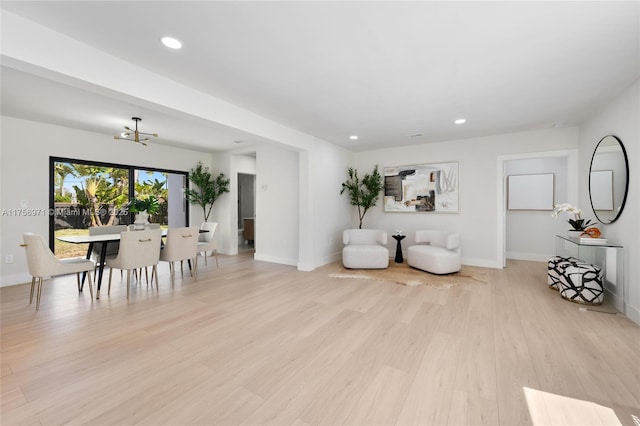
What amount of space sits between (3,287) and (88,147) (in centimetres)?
258

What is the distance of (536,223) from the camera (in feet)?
19.3

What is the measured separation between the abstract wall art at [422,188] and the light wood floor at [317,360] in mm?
2428

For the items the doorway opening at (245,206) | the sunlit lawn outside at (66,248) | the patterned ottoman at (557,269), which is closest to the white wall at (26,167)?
the sunlit lawn outside at (66,248)

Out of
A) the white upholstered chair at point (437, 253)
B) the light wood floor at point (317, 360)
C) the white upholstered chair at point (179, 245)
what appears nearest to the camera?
the light wood floor at point (317, 360)

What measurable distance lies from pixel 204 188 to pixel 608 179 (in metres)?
7.25

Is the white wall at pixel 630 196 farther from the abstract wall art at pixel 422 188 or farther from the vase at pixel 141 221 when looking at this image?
the vase at pixel 141 221

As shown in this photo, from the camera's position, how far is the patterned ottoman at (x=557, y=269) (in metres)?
3.57

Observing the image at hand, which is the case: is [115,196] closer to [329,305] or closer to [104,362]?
[104,362]

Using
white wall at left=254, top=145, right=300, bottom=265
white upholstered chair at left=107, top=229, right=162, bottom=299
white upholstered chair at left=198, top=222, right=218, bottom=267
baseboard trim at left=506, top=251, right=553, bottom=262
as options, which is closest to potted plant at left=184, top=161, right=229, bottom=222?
white wall at left=254, top=145, right=300, bottom=265

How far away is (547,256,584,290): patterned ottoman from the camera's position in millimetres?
3566

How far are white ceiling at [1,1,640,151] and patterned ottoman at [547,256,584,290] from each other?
2.09 m

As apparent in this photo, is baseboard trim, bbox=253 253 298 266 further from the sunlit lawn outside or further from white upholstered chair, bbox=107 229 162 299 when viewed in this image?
the sunlit lawn outside

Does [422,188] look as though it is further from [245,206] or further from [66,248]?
[66,248]

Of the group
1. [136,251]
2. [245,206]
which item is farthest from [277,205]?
[245,206]
